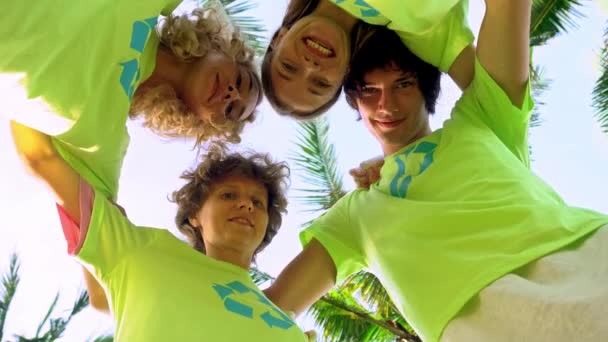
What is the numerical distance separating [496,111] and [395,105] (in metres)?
0.44

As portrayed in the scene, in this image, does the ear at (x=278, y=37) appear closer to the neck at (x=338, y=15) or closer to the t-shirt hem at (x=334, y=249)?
the neck at (x=338, y=15)

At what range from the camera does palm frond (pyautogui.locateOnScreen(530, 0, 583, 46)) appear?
19.7ft

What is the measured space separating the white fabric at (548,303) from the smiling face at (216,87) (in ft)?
4.62

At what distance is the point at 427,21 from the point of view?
2.90m

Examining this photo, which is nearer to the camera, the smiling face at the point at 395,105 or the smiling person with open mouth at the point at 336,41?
the smiling person with open mouth at the point at 336,41

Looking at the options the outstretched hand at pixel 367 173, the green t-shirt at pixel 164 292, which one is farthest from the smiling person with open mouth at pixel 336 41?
the green t-shirt at pixel 164 292

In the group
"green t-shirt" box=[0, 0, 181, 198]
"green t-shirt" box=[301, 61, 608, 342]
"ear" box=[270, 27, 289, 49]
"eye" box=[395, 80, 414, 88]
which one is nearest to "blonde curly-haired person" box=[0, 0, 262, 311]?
"green t-shirt" box=[0, 0, 181, 198]

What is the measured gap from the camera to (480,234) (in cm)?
236

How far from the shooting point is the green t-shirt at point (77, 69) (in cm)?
221

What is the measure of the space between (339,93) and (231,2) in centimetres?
255

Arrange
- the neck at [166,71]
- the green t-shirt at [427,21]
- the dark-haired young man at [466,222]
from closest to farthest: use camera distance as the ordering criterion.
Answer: the dark-haired young man at [466,222]
the green t-shirt at [427,21]
the neck at [166,71]

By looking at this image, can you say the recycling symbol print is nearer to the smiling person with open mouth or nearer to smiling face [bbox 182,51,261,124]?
smiling face [bbox 182,51,261,124]

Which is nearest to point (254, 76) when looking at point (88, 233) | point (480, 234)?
point (88, 233)

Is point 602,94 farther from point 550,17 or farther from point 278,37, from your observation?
point 278,37
